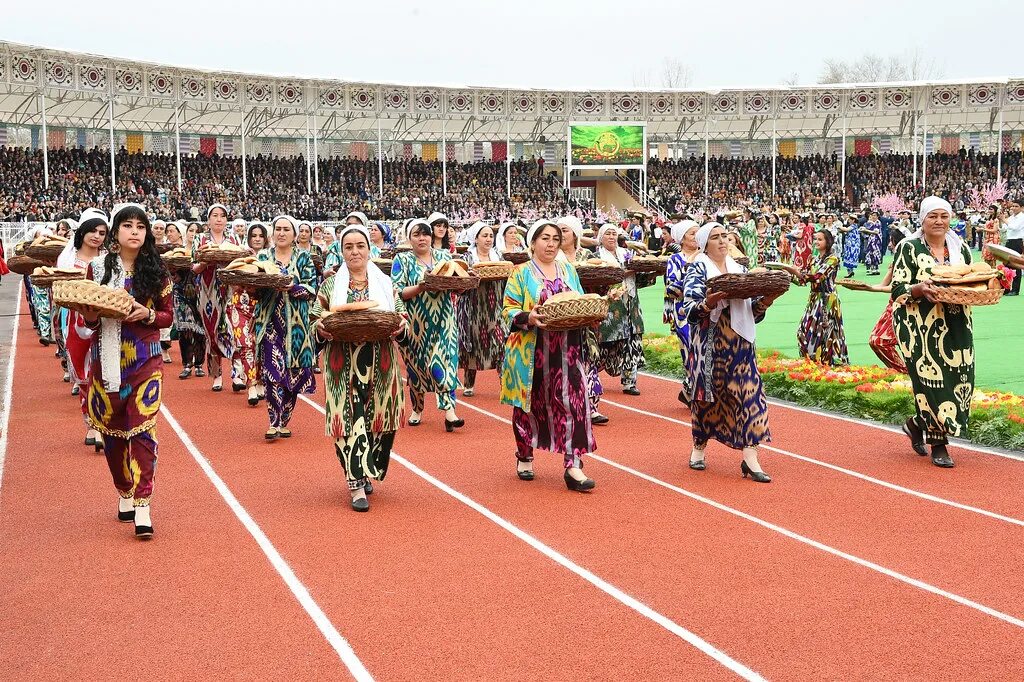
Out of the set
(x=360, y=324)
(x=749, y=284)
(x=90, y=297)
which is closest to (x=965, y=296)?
(x=749, y=284)

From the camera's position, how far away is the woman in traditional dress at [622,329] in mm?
12156

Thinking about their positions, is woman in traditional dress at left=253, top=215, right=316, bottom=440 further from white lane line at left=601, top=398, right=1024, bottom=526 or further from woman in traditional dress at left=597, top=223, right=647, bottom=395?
white lane line at left=601, top=398, right=1024, bottom=526

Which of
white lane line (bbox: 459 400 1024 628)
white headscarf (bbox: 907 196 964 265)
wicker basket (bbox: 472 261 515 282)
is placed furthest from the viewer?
wicker basket (bbox: 472 261 515 282)

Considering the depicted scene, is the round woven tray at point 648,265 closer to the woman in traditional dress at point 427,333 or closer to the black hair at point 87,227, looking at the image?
the woman in traditional dress at point 427,333

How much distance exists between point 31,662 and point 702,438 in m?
4.94

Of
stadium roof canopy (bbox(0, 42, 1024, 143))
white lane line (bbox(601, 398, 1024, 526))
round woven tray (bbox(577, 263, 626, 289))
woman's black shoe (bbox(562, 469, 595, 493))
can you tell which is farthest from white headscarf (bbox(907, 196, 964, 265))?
stadium roof canopy (bbox(0, 42, 1024, 143))

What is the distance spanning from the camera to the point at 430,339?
10867 millimetres

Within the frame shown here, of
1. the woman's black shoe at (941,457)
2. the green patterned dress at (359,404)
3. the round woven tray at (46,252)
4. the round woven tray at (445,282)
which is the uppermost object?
the round woven tray at (46,252)

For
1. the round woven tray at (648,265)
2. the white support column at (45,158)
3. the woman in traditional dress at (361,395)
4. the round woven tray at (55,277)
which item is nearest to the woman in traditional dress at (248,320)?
the round woven tray at (55,277)

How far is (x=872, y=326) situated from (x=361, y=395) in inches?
489

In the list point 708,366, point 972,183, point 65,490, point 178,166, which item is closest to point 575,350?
point 708,366

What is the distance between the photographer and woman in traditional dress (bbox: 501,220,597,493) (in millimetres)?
7953

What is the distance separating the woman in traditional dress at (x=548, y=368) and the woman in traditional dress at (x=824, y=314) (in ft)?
18.7

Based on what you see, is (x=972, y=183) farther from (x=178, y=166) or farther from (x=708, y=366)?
(x=708, y=366)
